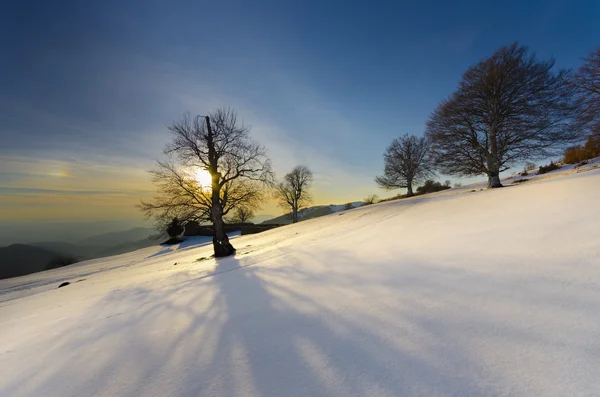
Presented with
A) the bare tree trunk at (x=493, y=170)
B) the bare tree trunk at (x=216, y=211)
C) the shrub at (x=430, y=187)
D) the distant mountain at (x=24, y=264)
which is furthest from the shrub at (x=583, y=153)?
the distant mountain at (x=24, y=264)

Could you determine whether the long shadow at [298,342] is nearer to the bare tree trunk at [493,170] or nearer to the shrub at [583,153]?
the bare tree trunk at [493,170]

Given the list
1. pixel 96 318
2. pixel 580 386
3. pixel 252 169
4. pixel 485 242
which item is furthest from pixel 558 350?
pixel 252 169

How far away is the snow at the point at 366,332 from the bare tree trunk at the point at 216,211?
6146mm

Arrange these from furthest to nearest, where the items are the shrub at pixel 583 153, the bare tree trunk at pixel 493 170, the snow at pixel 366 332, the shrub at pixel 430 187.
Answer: the shrub at pixel 430 187 → the shrub at pixel 583 153 → the bare tree trunk at pixel 493 170 → the snow at pixel 366 332

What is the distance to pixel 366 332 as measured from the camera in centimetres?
199

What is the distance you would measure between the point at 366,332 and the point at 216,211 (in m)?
9.76

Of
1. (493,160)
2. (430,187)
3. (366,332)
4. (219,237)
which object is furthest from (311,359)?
(430,187)

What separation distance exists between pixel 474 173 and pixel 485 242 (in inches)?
515

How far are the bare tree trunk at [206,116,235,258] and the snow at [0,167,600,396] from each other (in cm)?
615

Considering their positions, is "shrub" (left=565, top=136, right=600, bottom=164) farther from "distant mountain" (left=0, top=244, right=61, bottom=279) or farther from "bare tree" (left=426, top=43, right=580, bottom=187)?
"distant mountain" (left=0, top=244, right=61, bottom=279)

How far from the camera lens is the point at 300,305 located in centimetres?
279

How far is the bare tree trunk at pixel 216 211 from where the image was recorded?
10.4 metres

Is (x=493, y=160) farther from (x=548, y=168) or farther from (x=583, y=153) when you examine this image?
(x=583, y=153)

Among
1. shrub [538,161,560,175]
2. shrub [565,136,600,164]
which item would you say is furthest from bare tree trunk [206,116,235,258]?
shrub [538,161,560,175]
